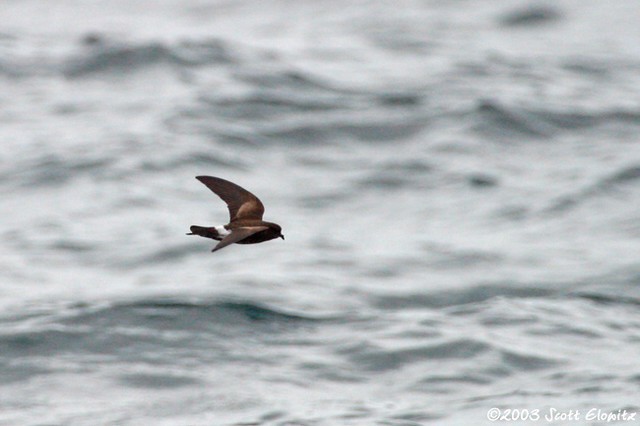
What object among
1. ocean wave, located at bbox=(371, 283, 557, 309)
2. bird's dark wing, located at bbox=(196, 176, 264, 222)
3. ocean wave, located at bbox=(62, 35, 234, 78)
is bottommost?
ocean wave, located at bbox=(371, 283, 557, 309)

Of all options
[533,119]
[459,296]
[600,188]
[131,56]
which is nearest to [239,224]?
[459,296]

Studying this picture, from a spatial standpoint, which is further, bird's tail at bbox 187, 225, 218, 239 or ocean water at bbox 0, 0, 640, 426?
ocean water at bbox 0, 0, 640, 426

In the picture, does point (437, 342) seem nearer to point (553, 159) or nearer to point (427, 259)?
point (427, 259)

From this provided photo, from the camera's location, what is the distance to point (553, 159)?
20688mm

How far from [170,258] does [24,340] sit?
2.92 m

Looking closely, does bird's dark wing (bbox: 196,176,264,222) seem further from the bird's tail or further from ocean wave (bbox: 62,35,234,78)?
ocean wave (bbox: 62,35,234,78)

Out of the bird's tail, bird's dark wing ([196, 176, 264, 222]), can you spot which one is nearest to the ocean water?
bird's dark wing ([196, 176, 264, 222])

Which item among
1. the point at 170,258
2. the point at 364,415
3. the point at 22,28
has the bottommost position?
the point at 364,415

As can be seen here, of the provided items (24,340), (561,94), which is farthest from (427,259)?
(561,94)

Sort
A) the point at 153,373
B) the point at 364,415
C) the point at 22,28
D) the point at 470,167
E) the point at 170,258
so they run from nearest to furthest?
the point at 364,415 → the point at 153,373 → the point at 170,258 → the point at 470,167 → the point at 22,28

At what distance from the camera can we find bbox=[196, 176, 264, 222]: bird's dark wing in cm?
895

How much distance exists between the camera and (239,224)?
8.59 meters
